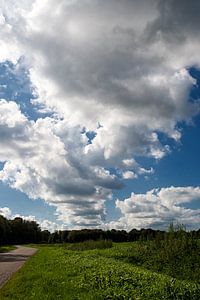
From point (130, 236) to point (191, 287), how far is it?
107 metres

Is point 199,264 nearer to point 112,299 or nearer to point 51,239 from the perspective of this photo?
point 112,299

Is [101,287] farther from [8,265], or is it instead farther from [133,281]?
[8,265]

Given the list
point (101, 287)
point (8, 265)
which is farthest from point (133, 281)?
point (8, 265)

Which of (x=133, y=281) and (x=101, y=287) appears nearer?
(x=101, y=287)

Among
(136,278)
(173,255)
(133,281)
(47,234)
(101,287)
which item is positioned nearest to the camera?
(101,287)

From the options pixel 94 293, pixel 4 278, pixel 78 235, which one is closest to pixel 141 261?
pixel 4 278

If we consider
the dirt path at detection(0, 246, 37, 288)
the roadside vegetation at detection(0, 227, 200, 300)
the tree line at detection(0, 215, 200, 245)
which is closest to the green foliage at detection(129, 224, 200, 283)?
the roadside vegetation at detection(0, 227, 200, 300)

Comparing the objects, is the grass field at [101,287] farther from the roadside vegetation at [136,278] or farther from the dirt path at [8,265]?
the dirt path at [8,265]

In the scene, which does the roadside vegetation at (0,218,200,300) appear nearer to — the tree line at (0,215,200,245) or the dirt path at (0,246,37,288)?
the dirt path at (0,246,37,288)

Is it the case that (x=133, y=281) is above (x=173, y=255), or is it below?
below

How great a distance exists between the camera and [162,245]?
101 ft

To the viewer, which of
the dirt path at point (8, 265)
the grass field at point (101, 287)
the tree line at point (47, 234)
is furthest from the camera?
the tree line at point (47, 234)

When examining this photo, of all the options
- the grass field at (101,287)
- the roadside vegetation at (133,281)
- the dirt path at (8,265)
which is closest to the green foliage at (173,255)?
the roadside vegetation at (133,281)

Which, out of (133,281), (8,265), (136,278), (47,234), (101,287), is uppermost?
(47,234)
